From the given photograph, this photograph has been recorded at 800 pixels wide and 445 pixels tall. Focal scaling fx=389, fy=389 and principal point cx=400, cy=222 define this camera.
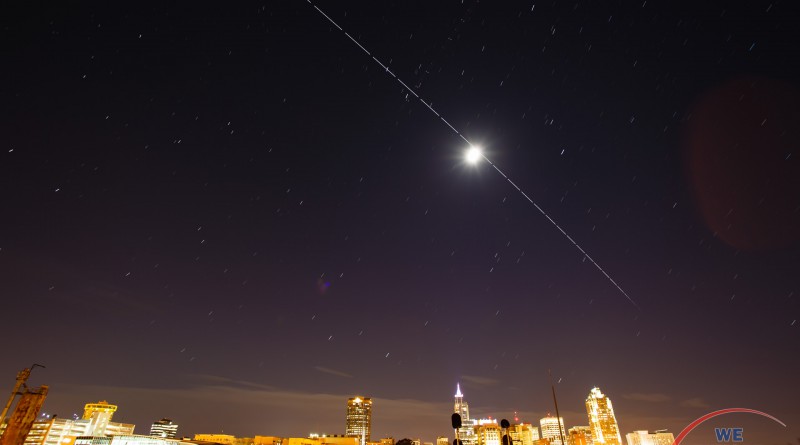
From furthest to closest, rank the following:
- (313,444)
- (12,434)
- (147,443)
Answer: (313,444)
(147,443)
(12,434)

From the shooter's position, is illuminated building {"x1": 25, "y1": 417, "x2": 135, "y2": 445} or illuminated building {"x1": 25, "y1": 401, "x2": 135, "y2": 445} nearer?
illuminated building {"x1": 25, "y1": 401, "x2": 135, "y2": 445}

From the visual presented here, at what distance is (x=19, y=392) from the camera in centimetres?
6919

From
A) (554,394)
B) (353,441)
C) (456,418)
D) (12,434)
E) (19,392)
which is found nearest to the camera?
(456,418)

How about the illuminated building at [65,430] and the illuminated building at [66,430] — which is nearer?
the illuminated building at [66,430]

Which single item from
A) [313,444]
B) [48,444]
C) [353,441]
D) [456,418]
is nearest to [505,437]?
[456,418]

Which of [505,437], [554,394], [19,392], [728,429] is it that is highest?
[19,392]

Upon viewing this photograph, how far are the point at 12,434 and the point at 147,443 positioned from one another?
50922 millimetres

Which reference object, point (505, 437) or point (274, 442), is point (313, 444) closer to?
point (274, 442)

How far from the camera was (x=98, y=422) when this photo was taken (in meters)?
199

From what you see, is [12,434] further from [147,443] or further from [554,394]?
[554,394]

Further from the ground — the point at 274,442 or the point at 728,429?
the point at 274,442

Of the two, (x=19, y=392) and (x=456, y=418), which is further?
(x=19, y=392)

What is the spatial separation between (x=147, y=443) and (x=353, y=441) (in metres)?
89.2

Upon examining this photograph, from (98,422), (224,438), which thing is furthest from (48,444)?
(224,438)
